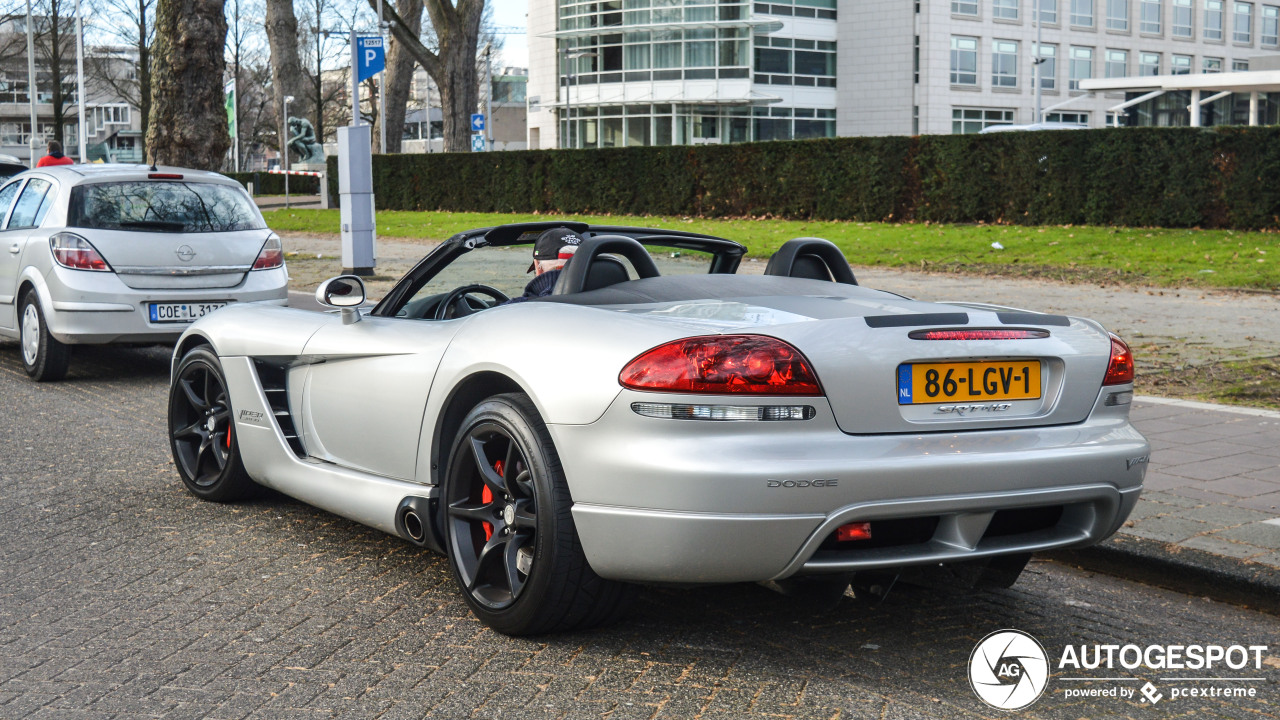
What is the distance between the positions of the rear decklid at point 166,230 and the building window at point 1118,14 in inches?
2641

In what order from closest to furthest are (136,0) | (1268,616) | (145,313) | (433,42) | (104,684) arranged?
(104,684) → (1268,616) → (145,313) → (136,0) → (433,42)

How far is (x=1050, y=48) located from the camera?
219ft

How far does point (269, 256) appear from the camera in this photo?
33.6 ft

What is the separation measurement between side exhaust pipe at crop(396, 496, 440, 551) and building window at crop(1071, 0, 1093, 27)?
227ft

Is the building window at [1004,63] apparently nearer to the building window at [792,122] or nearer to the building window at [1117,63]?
the building window at [1117,63]

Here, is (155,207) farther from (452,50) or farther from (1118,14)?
(1118,14)

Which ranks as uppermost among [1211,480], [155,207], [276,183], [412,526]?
[276,183]

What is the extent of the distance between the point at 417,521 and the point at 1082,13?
230 ft

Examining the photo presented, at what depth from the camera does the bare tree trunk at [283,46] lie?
115 feet

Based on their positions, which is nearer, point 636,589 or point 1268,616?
point 636,589

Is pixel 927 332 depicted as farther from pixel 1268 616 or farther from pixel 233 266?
pixel 233 266

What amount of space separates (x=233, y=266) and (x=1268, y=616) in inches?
303

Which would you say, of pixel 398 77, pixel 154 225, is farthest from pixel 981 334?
pixel 398 77

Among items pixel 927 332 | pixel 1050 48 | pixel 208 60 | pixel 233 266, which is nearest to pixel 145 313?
pixel 233 266
